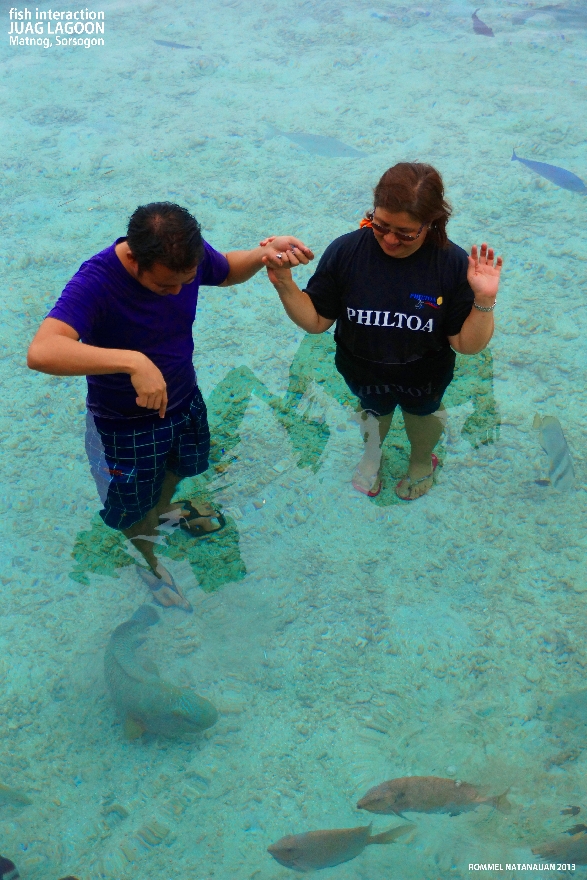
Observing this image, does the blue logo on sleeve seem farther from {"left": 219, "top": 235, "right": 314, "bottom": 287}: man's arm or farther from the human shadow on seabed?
the human shadow on seabed

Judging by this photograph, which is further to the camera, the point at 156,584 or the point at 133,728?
the point at 156,584

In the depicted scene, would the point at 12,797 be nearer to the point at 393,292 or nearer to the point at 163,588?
the point at 163,588

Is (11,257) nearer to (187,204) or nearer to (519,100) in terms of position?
(187,204)

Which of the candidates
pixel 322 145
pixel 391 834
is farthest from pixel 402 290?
pixel 322 145

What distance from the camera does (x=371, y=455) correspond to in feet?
12.8

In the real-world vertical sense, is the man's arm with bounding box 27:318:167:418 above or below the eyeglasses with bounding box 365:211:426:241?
below

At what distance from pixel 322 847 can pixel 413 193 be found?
2378mm

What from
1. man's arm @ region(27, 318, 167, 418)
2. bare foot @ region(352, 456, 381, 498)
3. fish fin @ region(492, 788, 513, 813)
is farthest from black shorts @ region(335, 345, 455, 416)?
fish fin @ region(492, 788, 513, 813)

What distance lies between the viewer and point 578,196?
555 centimetres

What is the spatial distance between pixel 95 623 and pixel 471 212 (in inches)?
160

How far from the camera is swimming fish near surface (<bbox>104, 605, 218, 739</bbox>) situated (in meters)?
2.85

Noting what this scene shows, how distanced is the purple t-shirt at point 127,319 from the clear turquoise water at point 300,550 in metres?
1.07

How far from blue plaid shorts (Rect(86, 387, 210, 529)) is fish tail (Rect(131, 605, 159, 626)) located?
0.43 meters

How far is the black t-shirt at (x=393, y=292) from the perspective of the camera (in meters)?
2.83
